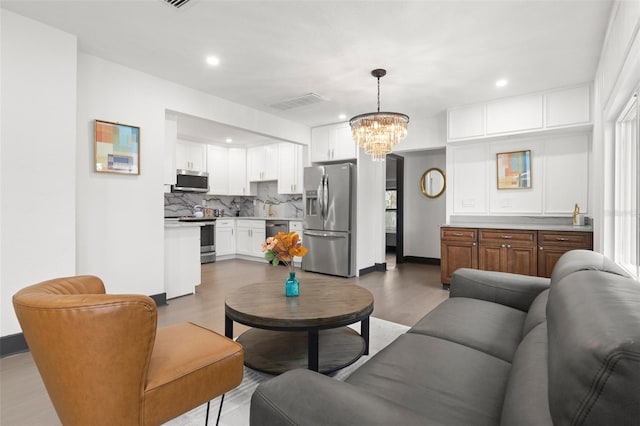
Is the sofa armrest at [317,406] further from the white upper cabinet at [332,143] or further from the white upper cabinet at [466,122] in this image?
the white upper cabinet at [332,143]

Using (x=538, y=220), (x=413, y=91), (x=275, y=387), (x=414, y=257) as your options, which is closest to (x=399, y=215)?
(x=414, y=257)

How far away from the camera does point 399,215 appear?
699 cm

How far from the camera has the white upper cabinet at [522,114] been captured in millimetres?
3926

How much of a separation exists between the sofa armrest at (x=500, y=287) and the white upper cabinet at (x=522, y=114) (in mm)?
2717

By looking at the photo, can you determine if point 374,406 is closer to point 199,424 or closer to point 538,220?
point 199,424

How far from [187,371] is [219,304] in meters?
2.64

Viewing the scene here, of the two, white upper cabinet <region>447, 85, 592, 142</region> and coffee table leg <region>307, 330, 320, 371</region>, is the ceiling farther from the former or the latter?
coffee table leg <region>307, 330, 320, 371</region>

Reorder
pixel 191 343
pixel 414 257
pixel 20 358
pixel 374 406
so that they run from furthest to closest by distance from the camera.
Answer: pixel 414 257 < pixel 20 358 < pixel 191 343 < pixel 374 406

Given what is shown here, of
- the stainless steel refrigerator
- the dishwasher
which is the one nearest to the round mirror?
the stainless steel refrigerator

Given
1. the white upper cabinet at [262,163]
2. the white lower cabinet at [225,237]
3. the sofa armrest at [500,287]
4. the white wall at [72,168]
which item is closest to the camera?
the sofa armrest at [500,287]

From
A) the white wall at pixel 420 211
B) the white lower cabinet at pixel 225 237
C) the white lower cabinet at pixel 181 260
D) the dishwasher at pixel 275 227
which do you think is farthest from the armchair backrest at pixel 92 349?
the white wall at pixel 420 211

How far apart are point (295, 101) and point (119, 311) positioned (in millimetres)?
3907

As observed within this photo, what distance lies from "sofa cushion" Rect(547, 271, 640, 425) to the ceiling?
7.97 ft

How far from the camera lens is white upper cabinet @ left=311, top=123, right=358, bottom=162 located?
5652 mm
